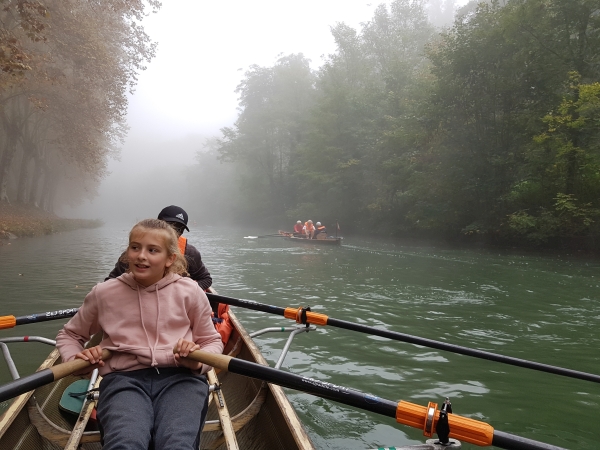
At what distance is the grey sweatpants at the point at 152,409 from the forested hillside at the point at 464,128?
59.6 feet

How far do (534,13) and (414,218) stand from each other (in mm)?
11973

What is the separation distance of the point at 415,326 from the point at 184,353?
18.5 ft

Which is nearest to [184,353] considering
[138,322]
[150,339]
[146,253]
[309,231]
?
[150,339]

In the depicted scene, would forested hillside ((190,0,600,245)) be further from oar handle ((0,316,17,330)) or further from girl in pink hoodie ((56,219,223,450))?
oar handle ((0,316,17,330))

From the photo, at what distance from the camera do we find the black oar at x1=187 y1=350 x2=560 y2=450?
2.04 meters

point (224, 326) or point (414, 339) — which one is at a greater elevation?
point (414, 339)

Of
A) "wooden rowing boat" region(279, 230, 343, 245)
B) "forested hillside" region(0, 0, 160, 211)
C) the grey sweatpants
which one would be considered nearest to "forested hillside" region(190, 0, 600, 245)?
"wooden rowing boat" region(279, 230, 343, 245)

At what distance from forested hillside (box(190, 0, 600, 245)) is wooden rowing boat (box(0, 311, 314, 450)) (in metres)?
17.3

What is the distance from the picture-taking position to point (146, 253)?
256cm

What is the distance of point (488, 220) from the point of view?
22.4 m

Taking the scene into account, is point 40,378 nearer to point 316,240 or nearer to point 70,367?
point 70,367

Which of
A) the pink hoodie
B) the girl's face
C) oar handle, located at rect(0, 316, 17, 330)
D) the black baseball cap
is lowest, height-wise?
oar handle, located at rect(0, 316, 17, 330)

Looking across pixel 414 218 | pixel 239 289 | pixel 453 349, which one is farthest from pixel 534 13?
pixel 453 349

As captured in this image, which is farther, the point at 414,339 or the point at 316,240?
the point at 316,240
